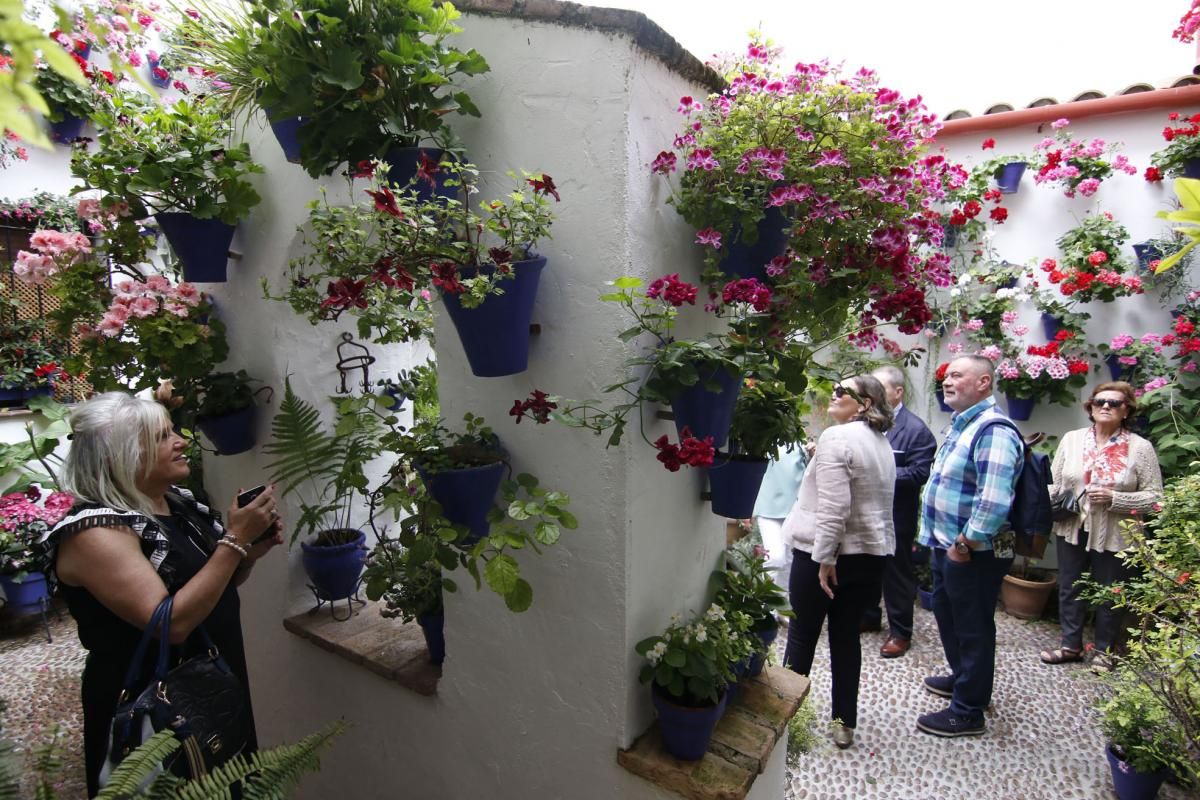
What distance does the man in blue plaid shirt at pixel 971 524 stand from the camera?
310cm

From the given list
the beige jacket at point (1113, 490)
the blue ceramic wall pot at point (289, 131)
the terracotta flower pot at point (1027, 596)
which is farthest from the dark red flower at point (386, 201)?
the terracotta flower pot at point (1027, 596)

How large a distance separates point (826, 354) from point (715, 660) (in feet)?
14.8

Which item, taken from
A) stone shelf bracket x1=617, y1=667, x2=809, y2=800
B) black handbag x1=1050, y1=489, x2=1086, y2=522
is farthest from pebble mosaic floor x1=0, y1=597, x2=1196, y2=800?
stone shelf bracket x1=617, y1=667, x2=809, y2=800

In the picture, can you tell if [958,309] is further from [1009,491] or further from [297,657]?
[297,657]

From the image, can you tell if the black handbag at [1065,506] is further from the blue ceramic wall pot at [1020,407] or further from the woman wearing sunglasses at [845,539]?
the woman wearing sunglasses at [845,539]

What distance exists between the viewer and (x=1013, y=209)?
5047 millimetres

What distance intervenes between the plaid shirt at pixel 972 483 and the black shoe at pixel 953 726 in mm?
950

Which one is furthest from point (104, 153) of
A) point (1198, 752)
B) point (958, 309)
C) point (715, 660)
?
point (958, 309)

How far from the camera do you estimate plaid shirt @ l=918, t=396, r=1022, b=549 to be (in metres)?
3.08

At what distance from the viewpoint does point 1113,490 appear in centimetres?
385

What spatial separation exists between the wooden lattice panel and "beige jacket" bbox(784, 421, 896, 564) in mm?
4775

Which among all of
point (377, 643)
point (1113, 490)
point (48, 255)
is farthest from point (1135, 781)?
point (48, 255)

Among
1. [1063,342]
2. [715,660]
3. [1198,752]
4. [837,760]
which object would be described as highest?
[1063,342]

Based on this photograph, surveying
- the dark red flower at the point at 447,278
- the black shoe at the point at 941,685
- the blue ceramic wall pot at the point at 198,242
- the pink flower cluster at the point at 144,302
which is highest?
the blue ceramic wall pot at the point at 198,242
